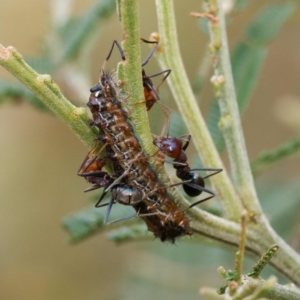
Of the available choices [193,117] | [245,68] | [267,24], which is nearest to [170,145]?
[193,117]

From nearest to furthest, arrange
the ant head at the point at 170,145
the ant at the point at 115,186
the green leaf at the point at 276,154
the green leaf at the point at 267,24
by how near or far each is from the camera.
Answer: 1. the ant at the point at 115,186
2. the ant head at the point at 170,145
3. the green leaf at the point at 276,154
4. the green leaf at the point at 267,24

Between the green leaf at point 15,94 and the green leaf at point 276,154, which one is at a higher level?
the green leaf at point 15,94

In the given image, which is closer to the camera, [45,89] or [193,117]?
[45,89]

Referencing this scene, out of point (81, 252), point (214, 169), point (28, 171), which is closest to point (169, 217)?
point (214, 169)

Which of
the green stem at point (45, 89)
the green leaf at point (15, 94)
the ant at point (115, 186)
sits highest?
the green leaf at point (15, 94)

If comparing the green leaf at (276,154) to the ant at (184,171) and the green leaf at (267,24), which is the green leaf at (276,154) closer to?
the ant at (184,171)

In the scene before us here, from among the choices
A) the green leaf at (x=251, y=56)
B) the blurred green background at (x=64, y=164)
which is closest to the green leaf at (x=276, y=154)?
the green leaf at (x=251, y=56)

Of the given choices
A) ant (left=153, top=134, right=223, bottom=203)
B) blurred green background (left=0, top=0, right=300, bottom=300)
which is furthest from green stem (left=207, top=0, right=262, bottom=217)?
blurred green background (left=0, top=0, right=300, bottom=300)

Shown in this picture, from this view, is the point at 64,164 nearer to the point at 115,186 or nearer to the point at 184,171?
the point at 184,171

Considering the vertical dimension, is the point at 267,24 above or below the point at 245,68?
above
